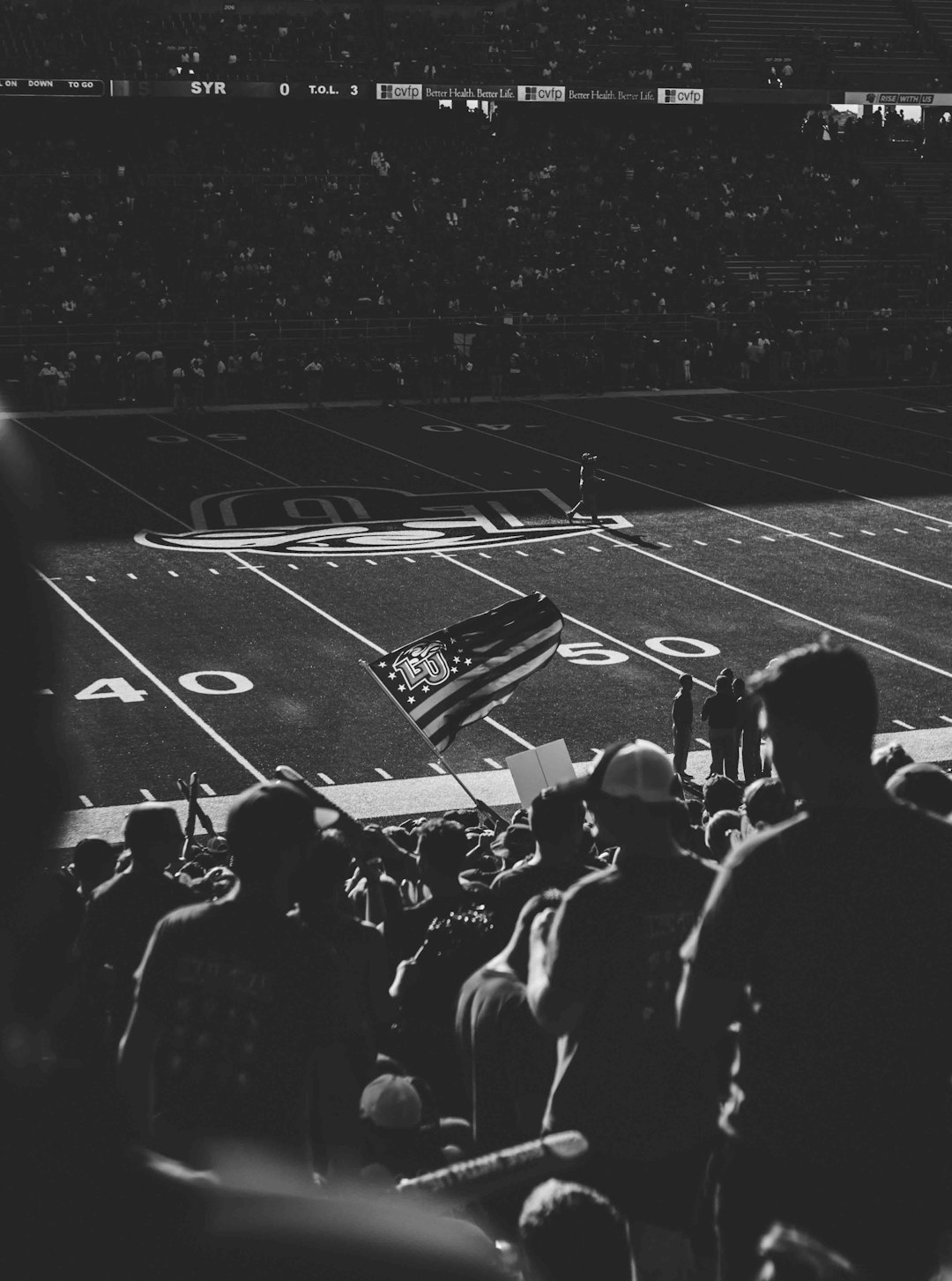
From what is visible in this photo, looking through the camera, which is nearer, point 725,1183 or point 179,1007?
point 725,1183

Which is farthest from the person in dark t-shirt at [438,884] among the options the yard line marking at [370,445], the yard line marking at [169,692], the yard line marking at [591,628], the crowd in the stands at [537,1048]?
the yard line marking at [370,445]

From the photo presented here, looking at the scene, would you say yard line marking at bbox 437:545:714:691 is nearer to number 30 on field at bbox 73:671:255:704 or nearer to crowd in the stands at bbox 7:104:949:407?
number 30 on field at bbox 73:671:255:704

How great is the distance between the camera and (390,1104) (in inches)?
174

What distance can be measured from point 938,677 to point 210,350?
2447 cm

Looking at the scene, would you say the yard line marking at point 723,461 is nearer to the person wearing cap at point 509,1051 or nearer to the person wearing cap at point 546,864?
the person wearing cap at point 546,864

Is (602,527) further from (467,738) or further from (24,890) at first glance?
(24,890)

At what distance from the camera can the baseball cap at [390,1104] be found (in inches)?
173

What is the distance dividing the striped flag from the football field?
11.3 feet

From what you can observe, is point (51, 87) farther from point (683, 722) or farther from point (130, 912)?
point (130, 912)

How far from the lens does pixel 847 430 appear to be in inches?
1502

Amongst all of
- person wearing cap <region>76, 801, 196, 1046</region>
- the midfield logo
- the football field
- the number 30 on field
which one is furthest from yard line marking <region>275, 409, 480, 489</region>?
person wearing cap <region>76, 801, 196, 1046</region>

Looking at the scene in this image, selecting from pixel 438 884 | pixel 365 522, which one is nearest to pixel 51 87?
pixel 365 522

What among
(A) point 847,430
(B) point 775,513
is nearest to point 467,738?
(B) point 775,513

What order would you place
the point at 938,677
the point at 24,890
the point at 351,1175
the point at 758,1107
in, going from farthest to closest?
the point at 938,677
the point at 351,1175
the point at 758,1107
the point at 24,890
